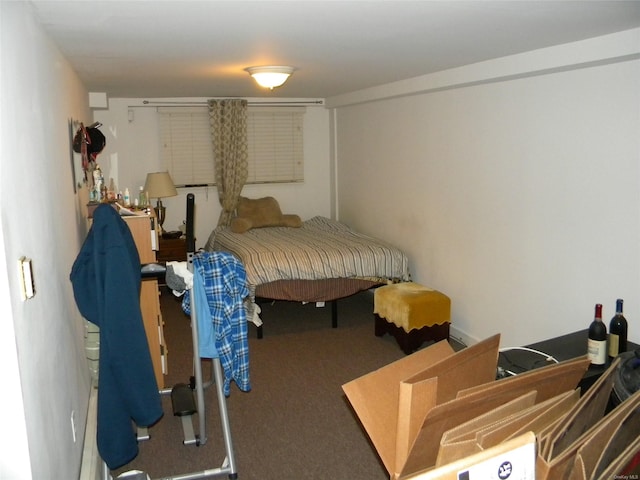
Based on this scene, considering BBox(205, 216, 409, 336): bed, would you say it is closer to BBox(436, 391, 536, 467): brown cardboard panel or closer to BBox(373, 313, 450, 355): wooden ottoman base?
BBox(373, 313, 450, 355): wooden ottoman base

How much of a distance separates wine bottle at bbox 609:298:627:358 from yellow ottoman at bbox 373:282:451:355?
1.72 meters

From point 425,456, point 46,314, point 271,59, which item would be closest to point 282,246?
point 271,59

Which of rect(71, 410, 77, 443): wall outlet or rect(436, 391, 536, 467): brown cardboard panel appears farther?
rect(71, 410, 77, 443): wall outlet

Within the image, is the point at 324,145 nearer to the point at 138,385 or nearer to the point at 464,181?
the point at 464,181

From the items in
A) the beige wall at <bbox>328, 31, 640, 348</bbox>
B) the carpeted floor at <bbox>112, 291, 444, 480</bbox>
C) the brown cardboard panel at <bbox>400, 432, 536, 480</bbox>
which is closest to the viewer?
the brown cardboard panel at <bbox>400, 432, 536, 480</bbox>

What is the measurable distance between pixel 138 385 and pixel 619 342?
2.21 m

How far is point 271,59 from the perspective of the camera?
354 cm

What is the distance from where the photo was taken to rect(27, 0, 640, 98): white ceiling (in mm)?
2215

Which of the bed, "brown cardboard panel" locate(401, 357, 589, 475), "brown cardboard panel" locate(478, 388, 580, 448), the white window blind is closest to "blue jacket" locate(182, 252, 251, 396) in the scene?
"brown cardboard panel" locate(401, 357, 589, 475)

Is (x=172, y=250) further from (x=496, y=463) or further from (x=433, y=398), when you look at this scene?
(x=496, y=463)

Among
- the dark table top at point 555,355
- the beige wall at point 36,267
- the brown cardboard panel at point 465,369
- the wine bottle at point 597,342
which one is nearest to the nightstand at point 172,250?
the beige wall at point 36,267

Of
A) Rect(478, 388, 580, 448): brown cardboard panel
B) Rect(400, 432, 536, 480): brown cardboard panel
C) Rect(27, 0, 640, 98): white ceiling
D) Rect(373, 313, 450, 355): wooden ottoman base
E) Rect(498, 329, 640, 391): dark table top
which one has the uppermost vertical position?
Rect(27, 0, 640, 98): white ceiling

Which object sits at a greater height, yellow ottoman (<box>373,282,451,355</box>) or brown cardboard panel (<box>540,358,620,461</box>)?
brown cardboard panel (<box>540,358,620,461</box>)

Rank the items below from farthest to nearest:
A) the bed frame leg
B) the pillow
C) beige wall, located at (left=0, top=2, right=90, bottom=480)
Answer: the pillow < the bed frame leg < beige wall, located at (left=0, top=2, right=90, bottom=480)
